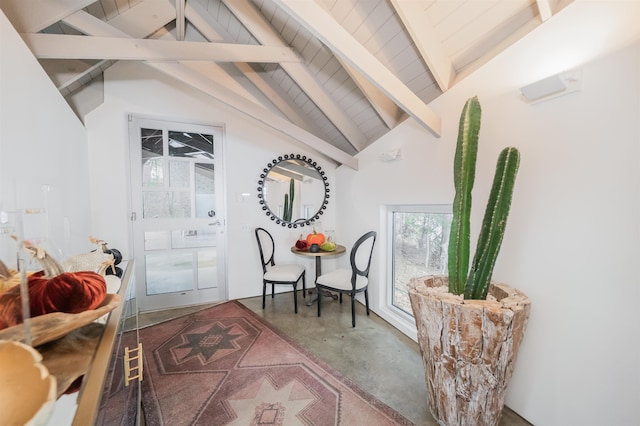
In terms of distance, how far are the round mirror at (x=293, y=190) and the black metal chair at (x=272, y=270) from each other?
0.30m

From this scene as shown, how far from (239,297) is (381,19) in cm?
320

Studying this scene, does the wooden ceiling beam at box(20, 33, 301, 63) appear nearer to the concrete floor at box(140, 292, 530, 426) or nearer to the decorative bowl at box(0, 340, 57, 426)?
the decorative bowl at box(0, 340, 57, 426)

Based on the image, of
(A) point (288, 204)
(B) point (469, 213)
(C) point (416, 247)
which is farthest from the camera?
(A) point (288, 204)

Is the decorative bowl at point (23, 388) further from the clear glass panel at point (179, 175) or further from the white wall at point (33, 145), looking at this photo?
the clear glass panel at point (179, 175)

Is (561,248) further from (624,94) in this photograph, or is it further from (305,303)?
(305,303)

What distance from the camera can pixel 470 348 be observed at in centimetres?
118

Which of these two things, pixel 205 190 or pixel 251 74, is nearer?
pixel 251 74

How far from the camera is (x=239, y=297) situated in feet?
10.6

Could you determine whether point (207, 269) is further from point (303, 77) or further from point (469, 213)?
point (469, 213)

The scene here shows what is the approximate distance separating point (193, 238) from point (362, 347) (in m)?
2.28

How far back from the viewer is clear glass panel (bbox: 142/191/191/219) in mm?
2895

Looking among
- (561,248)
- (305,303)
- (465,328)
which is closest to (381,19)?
(561,248)

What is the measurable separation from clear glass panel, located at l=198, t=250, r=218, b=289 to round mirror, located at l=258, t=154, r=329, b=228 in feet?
2.92

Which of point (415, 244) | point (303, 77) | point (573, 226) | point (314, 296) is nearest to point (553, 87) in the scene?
point (573, 226)
